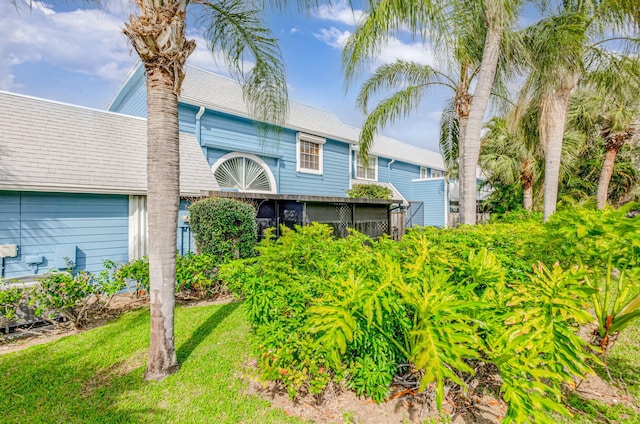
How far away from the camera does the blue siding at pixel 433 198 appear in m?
19.9

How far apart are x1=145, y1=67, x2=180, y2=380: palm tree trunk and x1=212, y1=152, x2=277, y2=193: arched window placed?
24.8 feet

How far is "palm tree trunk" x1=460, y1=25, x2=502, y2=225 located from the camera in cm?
760

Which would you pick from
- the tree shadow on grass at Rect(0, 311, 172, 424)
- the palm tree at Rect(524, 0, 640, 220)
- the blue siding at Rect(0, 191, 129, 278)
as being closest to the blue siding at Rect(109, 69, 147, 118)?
the blue siding at Rect(0, 191, 129, 278)

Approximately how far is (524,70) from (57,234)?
502 inches

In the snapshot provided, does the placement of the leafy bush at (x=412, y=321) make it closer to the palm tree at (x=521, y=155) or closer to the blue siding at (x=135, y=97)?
the palm tree at (x=521, y=155)

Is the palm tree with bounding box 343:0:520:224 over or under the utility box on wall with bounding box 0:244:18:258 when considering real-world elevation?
over

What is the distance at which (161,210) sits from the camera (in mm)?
3402

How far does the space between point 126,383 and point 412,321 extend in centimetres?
313

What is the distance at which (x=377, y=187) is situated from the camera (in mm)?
16078

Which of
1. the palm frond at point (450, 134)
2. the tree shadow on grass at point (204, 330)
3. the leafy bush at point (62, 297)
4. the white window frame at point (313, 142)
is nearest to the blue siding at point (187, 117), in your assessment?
the white window frame at point (313, 142)

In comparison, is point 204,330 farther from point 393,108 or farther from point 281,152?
point 281,152

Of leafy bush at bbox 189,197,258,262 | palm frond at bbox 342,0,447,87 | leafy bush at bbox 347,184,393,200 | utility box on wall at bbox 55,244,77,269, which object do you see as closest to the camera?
palm frond at bbox 342,0,447,87

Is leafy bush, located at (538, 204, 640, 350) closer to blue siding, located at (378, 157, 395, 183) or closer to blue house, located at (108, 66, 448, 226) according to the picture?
blue house, located at (108, 66, 448, 226)

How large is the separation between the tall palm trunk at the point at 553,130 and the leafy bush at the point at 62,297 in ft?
35.5
